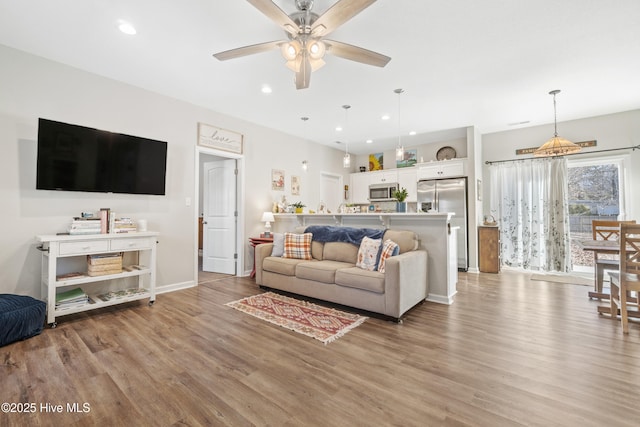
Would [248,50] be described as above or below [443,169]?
above

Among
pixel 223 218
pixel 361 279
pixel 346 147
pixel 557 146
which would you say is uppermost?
pixel 346 147

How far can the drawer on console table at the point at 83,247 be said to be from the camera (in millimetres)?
2734

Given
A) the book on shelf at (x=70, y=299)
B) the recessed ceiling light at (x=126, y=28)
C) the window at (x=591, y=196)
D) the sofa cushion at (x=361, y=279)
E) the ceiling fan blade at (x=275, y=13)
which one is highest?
the recessed ceiling light at (x=126, y=28)

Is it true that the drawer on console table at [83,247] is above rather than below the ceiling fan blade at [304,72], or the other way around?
below

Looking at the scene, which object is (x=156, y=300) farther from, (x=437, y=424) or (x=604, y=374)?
(x=604, y=374)

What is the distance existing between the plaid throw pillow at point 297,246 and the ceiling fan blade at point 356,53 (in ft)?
7.74

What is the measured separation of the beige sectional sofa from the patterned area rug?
0.54 feet

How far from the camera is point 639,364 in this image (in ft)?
6.51

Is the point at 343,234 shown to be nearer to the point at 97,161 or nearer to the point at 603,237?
the point at 97,161

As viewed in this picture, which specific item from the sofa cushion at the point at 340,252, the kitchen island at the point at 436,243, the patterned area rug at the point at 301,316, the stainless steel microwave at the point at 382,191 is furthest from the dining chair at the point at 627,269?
the stainless steel microwave at the point at 382,191

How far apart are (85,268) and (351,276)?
121 inches

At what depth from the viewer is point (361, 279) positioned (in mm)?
2920

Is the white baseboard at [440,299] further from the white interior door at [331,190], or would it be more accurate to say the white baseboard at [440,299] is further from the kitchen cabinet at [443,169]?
the white interior door at [331,190]

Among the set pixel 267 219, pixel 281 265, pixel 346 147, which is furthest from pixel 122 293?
pixel 346 147
